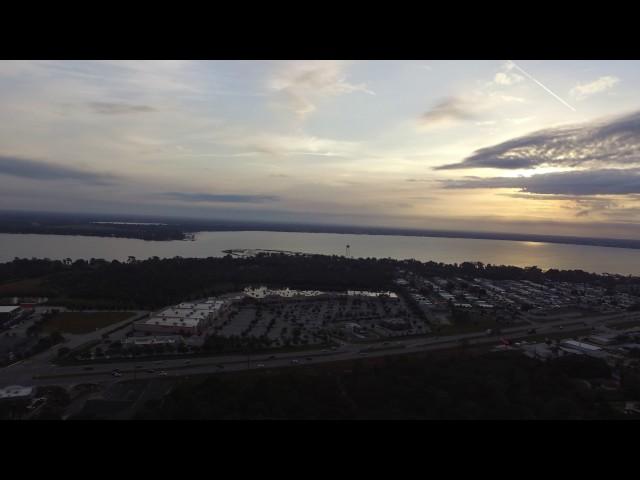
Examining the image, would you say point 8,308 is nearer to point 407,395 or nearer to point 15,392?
point 15,392

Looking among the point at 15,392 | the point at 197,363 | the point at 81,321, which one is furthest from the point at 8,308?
the point at 197,363

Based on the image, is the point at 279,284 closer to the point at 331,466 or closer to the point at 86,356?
the point at 86,356

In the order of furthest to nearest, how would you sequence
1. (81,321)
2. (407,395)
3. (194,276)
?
(194,276), (81,321), (407,395)

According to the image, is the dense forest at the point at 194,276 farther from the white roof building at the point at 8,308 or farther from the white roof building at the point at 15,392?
the white roof building at the point at 15,392

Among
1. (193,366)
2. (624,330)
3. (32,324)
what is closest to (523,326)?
(624,330)

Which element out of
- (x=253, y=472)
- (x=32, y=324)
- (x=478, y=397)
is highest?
(x=253, y=472)

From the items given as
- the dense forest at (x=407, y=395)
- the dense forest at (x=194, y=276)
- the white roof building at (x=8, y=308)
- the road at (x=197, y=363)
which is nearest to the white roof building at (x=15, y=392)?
the road at (x=197, y=363)
